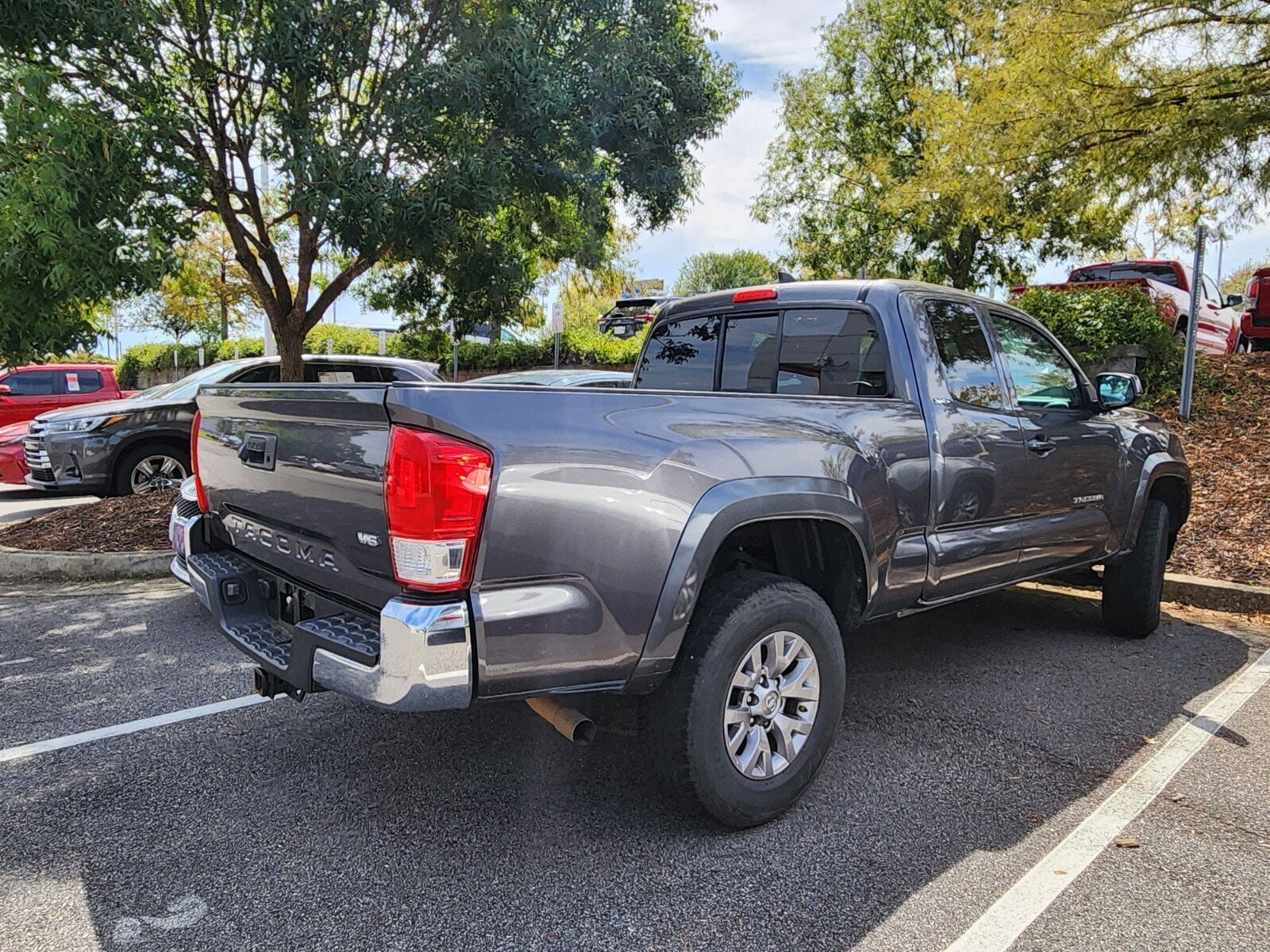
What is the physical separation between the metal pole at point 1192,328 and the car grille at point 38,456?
428 inches

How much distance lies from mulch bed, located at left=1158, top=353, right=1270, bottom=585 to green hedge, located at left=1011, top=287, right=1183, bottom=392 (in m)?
0.44

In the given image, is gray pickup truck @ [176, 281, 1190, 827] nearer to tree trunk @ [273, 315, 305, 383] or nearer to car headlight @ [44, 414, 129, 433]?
tree trunk @ [273, 315, 305, 383]

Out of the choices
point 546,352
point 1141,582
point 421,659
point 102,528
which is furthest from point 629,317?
point 421,659

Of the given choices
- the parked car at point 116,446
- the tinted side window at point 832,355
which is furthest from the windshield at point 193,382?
the tinted side window at point 832,355

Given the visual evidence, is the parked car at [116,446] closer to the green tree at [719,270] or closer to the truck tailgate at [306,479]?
the truck tailgate at [306,479]

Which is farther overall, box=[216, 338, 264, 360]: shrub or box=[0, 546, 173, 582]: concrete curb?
box=[216, 338, 264, 360]: shrub

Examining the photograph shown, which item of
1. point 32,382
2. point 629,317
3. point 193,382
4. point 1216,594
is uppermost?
point 629,317

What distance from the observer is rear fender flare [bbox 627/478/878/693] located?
8.36ft

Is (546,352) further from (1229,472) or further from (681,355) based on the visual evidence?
(681,355)

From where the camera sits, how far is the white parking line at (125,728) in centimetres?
338

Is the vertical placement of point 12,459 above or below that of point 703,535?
below

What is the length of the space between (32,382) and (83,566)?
9.28 meters

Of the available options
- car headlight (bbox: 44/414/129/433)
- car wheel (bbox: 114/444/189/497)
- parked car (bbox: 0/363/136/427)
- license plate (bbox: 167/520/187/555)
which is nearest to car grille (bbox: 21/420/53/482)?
car headlight (bbox: 44/414/129/433)

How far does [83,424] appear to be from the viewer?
27.3ft
